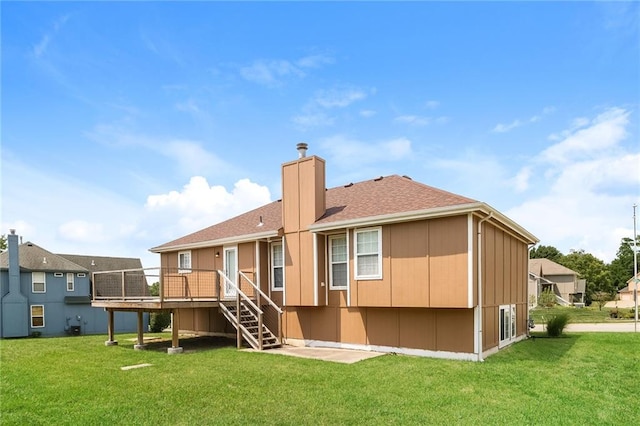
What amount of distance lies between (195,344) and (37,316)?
16653mm

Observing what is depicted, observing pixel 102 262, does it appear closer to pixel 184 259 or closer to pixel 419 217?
pixel 184 259

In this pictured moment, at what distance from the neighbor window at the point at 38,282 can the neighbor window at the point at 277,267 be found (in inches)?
728

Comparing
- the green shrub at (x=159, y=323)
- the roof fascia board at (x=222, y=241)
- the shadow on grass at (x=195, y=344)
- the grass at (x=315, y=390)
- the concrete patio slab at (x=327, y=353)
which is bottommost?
the green shrub at (x=159, y=323)

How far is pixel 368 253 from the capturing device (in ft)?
37.4

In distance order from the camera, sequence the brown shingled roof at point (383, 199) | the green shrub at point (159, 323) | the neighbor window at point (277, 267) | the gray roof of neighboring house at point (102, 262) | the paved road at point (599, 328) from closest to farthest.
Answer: the brown shingled roof at point (383, 199)
the neighbor window at point (277, 267)
the paved road at point (599, 328)
the green shrub at point (159, 323)
the gray roof of neighboring house at point (102, 262)

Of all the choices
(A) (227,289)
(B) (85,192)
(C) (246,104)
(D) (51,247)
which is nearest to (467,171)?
(C) (246,104)

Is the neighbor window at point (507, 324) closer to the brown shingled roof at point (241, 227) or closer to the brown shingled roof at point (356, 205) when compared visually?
the brown shingled roof at point (356, 205)

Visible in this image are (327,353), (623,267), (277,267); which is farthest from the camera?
(623,267)

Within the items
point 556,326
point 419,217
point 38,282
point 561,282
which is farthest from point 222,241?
point 561,282

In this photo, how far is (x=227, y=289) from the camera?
14820 mm

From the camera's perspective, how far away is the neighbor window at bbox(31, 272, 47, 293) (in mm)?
24516

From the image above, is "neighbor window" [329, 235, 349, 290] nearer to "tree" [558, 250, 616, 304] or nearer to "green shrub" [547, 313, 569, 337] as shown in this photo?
"green shrub" [547, 313, 569, 337]

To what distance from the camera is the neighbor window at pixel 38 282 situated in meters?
24.5

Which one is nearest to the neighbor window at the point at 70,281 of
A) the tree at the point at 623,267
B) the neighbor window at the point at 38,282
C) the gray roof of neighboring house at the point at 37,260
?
the gray roof of neighboring house at the point at 37,260
